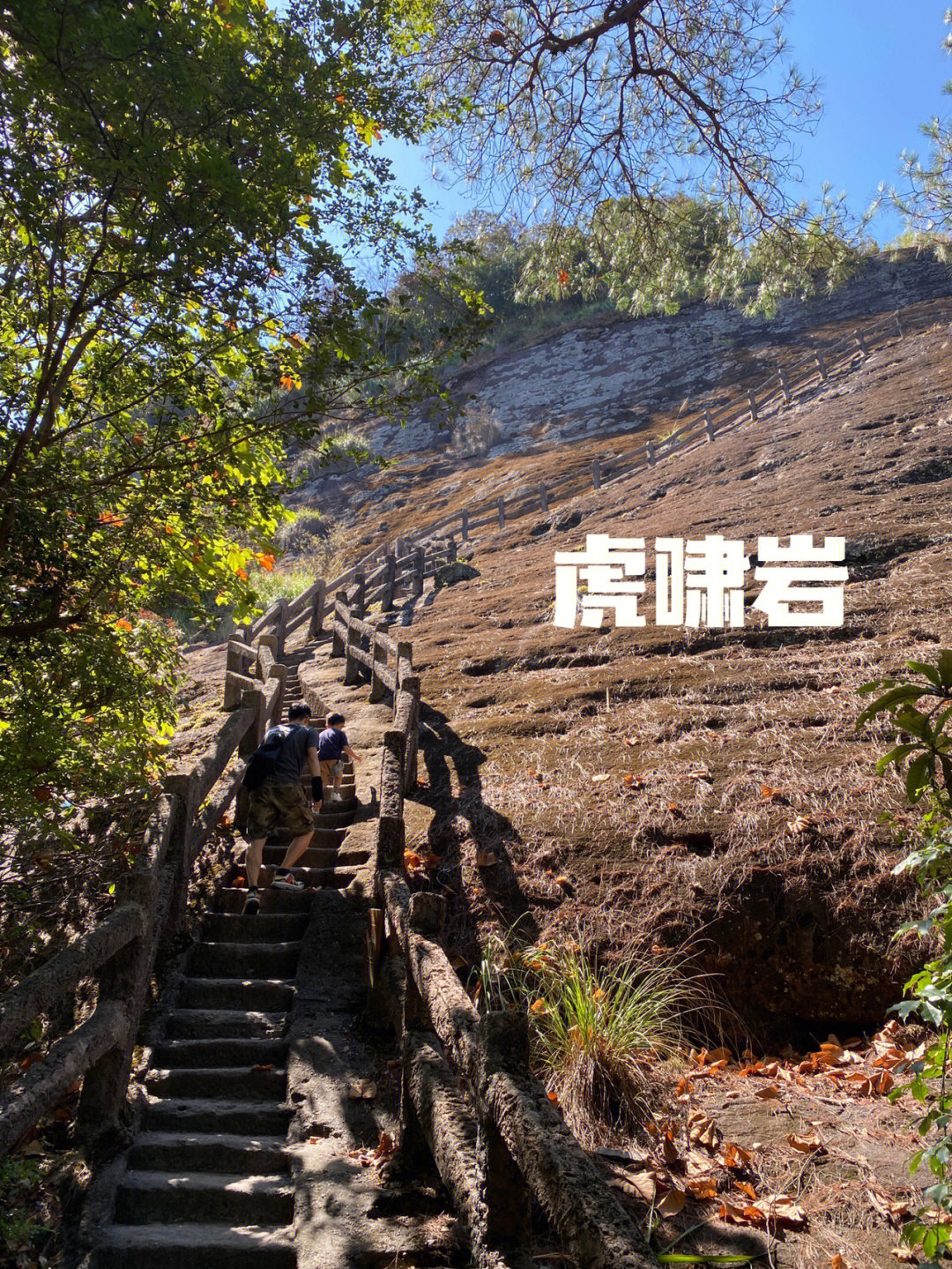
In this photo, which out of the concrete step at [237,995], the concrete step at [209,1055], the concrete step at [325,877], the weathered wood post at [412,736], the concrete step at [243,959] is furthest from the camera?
the weathered wood post at [412,736]

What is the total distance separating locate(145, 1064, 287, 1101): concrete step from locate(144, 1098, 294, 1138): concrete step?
0.16 meters

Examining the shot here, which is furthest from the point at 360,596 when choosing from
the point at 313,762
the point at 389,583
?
the point at 313,762

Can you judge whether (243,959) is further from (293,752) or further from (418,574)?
(418,574)

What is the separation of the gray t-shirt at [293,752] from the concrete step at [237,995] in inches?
70.9

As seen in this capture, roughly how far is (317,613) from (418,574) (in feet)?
9.61

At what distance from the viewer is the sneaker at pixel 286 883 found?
21.1ft

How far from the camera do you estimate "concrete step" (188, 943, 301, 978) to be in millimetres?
5695

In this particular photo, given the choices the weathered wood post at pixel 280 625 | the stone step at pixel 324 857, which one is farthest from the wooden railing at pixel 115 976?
the weathered wood post at pixel 280 625

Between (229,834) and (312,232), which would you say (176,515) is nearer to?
(312,232)

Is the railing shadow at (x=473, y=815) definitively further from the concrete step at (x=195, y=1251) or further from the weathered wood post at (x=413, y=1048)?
the concrete step at (x=195, y=1251)

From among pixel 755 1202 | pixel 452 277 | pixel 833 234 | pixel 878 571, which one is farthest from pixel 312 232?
pixel 878 571

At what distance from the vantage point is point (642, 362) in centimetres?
3962

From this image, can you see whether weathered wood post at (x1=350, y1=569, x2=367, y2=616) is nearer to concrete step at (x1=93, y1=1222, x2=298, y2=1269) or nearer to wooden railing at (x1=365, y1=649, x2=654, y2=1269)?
wooden railing at (x1=365, y1=649, x2=654, y2=1269)

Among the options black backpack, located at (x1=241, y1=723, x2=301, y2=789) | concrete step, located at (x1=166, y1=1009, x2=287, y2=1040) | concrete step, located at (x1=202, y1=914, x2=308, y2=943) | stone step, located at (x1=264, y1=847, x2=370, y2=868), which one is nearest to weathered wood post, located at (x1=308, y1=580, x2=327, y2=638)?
stone step, located at (x1=264, y1=847, x2=370, y2=868)
